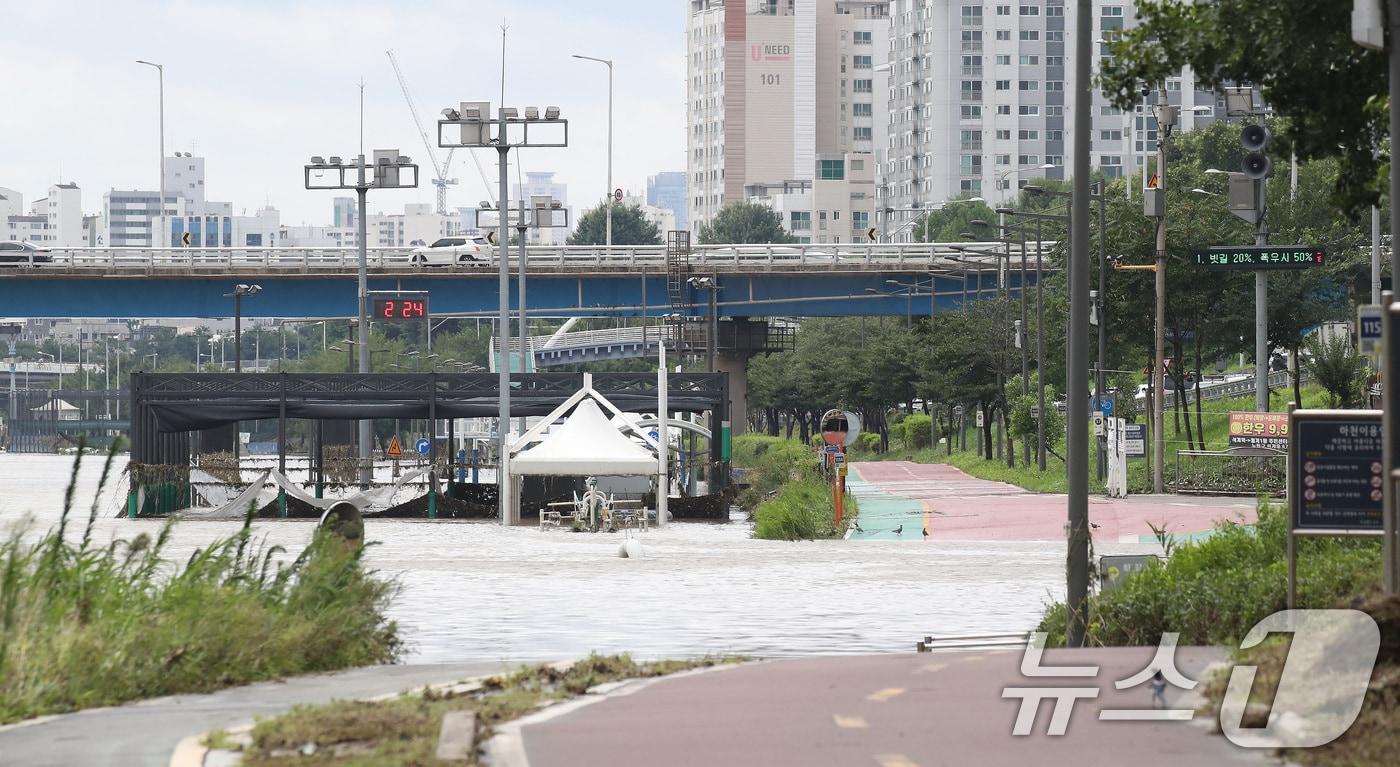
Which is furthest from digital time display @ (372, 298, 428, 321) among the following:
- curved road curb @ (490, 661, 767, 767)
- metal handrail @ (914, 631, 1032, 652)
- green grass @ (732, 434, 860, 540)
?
curved road curb @ (490, 661, 767, 767)

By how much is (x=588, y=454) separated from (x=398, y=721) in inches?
1425

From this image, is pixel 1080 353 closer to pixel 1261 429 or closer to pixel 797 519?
pixel 797 519

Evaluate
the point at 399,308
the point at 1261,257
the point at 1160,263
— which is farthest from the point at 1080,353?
the point at 399,308

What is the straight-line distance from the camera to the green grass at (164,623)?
13336 millimetres

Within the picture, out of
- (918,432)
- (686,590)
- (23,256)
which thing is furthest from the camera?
(918,432)

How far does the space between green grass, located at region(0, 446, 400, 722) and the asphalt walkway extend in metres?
0.33

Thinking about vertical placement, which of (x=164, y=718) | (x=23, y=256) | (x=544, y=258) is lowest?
(x=164, y=718)

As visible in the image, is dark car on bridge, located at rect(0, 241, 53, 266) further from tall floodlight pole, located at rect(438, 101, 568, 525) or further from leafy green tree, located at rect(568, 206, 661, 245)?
leafy green tree, located at rect(568, 206, 661, 245)

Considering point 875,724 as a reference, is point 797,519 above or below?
below

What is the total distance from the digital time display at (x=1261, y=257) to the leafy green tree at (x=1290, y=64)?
28020 mm

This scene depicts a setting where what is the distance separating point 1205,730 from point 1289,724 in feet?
1.49

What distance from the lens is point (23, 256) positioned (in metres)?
82.0

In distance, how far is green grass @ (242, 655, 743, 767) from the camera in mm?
9969

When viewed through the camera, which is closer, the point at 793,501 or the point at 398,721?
the point at 398,721
